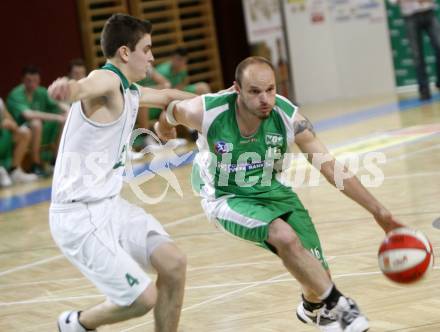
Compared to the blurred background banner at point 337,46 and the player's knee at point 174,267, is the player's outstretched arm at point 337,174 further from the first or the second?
the blurred background banner at point 337,46

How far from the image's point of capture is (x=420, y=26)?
15000mm

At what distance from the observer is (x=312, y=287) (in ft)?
14.4

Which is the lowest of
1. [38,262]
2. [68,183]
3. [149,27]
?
[38,262]

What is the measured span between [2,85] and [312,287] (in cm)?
1014

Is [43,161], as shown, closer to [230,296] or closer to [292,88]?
[292,88]

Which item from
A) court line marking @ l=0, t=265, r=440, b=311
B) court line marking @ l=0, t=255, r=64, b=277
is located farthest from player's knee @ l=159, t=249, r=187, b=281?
court line marking @ l=0, t=255, r=64, b=277

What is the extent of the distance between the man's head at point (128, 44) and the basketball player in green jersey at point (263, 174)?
0.54 metres

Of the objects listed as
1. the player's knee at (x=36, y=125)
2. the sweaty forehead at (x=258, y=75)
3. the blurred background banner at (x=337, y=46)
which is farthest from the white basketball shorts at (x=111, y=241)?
the blurred background banner at (x=337, y=46)

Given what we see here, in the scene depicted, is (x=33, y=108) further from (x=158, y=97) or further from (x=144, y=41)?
(x=144, y=41)

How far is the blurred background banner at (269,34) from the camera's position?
17.1 m

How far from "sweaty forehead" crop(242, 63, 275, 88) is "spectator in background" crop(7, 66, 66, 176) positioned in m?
8.55

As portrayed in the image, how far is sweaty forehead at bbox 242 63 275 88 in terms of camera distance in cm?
456

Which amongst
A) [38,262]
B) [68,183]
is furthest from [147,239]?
[38,262]

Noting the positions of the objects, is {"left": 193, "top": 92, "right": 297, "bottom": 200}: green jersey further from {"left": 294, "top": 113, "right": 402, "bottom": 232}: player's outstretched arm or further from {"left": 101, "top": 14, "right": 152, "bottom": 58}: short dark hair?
{"left": 101, "top": 14, "right": 152, "bottom": 58}: short dark hair
